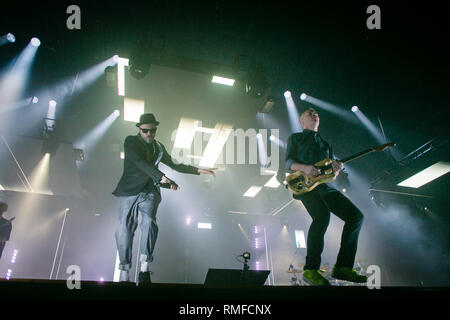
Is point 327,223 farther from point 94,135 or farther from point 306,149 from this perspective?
point 94,135

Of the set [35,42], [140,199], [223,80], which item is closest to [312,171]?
[140,199]

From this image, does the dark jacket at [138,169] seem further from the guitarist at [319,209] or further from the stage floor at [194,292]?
the guitarist at [319,209]

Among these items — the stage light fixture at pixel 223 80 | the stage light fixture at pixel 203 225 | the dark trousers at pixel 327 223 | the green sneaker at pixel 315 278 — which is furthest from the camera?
the stage light fixture at pixel 203 225

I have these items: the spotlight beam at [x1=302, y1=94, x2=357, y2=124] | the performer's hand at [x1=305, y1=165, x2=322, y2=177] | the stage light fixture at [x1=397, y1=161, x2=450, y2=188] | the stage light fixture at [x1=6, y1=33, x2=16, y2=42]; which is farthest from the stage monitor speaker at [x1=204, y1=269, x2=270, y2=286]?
the stage light fixture at [x1=397, y1=161, x2=450, y2=188]

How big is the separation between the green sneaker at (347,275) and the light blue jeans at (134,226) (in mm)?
1911

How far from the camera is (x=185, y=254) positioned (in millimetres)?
12680

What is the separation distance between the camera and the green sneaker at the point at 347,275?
8.14 ft

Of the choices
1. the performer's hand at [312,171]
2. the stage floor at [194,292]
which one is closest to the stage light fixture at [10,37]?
the stage floor at [194,292]

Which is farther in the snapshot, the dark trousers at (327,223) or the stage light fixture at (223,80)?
the stage light fixture at (223,80)

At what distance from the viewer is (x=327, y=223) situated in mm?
2727

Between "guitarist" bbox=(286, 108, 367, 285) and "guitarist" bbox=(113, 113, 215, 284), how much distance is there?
152cm

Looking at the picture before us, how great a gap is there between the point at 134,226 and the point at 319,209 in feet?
6.83

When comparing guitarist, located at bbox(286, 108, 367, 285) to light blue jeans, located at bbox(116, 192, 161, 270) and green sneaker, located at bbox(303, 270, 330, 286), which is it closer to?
green sneaker, located at bbox(303, 270, 330, 286)

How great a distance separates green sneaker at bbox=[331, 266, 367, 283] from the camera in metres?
2.48
